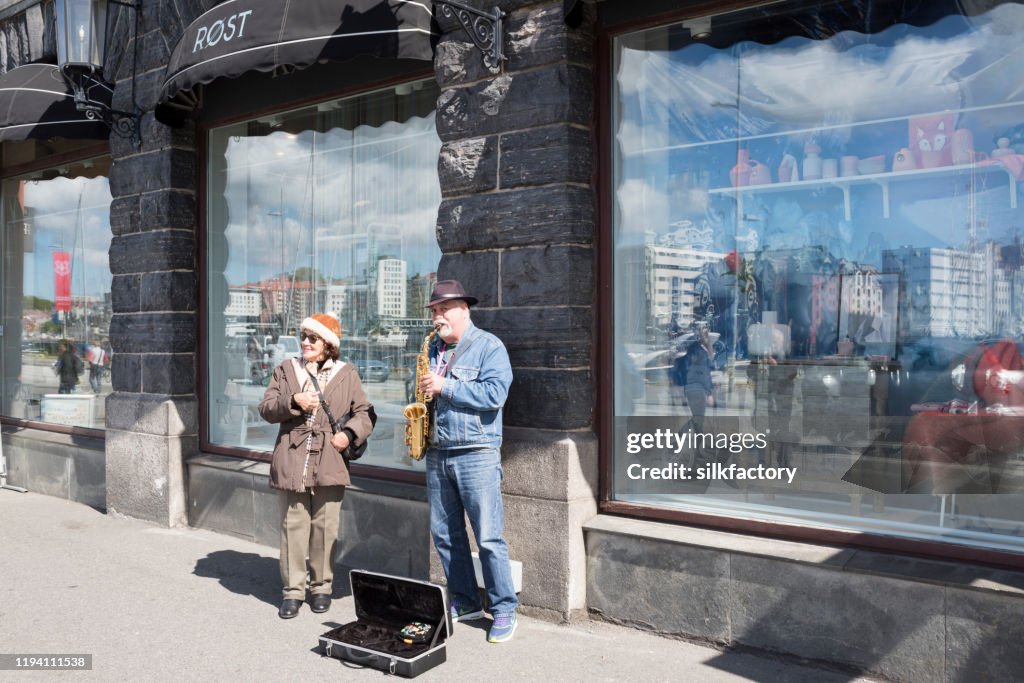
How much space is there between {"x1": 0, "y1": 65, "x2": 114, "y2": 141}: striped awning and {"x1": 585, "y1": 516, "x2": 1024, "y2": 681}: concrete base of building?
6.45m

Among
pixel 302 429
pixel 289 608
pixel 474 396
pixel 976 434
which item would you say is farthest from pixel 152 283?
pixel 976 434

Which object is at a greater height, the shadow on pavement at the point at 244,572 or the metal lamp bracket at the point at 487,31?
the metal lamp bracket at the point at 487,31

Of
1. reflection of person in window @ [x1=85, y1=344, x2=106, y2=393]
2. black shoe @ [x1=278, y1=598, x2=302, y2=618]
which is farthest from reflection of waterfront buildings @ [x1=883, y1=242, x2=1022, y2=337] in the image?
reflection of person in window @ [x1=85, y1=344, x2=106, y2=393]

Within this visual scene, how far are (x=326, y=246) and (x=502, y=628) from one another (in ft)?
13.0

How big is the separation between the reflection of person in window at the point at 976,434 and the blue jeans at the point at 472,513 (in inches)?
87.3

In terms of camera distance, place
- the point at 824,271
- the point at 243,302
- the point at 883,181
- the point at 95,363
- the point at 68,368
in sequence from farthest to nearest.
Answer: the point at 68,368 < the point at 95,363 < the point at 243,302 < the point at 824,271 < the point at 883,181

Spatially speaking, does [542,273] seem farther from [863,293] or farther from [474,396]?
[863,293]

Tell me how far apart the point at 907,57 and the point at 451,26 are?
2757 mm

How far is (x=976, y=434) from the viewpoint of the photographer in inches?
189

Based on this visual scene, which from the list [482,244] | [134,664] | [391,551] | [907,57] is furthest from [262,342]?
[907,57]

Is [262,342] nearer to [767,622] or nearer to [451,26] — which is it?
[451,26]

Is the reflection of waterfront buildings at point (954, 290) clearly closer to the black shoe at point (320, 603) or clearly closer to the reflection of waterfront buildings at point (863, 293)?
the reflection of waterfront buildings at point (863, 293)

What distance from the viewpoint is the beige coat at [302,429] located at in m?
5.72

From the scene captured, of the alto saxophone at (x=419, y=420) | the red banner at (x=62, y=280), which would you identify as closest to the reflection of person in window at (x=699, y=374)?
the alto saxophone at (x=419, y=420)
